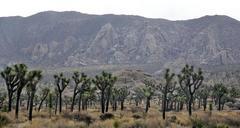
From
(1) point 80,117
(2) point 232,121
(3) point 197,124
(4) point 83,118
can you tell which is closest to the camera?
(3) point 197,124

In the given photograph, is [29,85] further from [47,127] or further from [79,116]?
[47,127]

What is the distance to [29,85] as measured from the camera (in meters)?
52.8

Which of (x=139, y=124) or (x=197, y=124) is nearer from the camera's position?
(x=139, y=124)

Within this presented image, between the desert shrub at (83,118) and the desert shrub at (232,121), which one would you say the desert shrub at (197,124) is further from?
the desert shrub at (83,118)

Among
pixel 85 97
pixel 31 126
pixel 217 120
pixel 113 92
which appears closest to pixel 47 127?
pixel 31 126

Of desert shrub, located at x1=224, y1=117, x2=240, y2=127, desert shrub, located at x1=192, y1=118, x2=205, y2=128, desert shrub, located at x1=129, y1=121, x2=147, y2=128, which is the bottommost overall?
desert shrub, located at x1=224, y1=117, x2=240, y2=127

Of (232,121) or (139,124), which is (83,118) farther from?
(232,121)

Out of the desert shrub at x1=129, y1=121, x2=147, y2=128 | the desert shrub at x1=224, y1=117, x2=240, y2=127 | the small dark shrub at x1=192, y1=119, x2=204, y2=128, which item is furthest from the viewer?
the desert shrub at x1=224, y1=117, x2=240, y2=127

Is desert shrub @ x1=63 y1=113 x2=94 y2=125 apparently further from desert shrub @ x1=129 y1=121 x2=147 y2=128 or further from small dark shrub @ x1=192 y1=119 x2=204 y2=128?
small dark shrub @ x1=192 y1=119 x2=204 y2=128

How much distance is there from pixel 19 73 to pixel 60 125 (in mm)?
17783

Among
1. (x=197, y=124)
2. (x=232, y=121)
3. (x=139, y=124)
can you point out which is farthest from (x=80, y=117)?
(x=232, y=121)

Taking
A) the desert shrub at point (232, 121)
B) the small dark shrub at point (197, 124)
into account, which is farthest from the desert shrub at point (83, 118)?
the desert shrub at point (232, 121)

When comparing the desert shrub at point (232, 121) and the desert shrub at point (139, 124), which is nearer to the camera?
the desert shrub at point (139, 124)

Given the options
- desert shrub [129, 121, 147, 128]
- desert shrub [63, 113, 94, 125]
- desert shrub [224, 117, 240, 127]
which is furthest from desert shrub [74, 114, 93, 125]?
desert shrub [224, 117, 240, 127]
